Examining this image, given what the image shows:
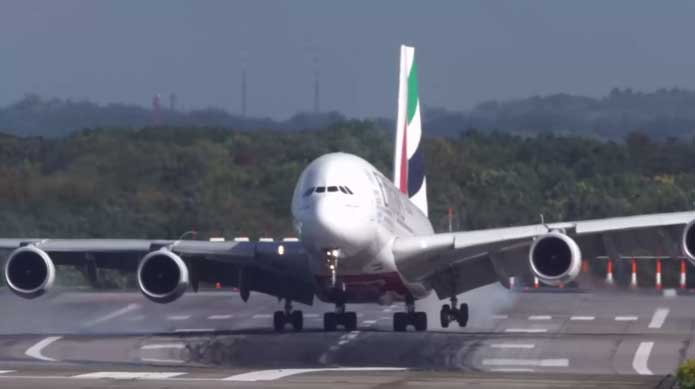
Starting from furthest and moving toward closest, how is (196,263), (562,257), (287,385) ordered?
(196,263)
(562,257)
(287,385)

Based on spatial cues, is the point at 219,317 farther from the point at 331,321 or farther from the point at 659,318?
the point at 659,318

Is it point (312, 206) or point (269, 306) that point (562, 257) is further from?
point (269, 306)

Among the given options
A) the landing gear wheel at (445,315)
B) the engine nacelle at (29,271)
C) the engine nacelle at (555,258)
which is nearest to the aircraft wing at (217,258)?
the engine nacelle at (29,271)

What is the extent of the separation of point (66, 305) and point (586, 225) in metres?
15.0

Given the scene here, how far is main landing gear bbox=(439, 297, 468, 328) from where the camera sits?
31.4 metres

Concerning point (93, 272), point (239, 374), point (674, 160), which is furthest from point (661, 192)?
point (239, 374)

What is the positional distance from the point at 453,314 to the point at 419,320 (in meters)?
0.75

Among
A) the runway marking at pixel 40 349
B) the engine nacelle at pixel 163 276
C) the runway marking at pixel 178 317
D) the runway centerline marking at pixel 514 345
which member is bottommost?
the runway centerline marking at pixel 514 345

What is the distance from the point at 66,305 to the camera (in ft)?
122

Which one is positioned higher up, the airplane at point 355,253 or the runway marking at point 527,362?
the airplane at point 355,253

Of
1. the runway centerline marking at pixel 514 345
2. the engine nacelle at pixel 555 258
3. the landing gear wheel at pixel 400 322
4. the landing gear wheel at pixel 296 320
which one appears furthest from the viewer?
the landing gear wheel at pixel 296 320

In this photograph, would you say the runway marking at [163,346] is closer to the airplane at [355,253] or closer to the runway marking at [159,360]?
the airplane at [355,253]

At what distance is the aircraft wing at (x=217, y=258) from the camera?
28.7 metres

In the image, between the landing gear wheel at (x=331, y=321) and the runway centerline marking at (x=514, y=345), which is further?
the landing gear wheel at (x=331, y=321)
